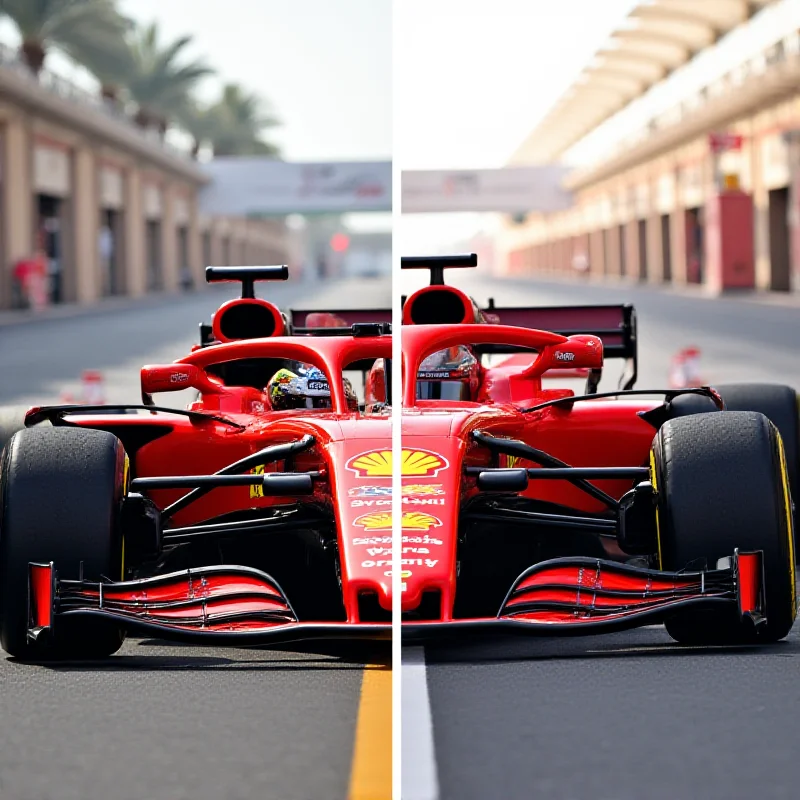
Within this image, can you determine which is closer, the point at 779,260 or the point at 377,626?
the point at 377,626

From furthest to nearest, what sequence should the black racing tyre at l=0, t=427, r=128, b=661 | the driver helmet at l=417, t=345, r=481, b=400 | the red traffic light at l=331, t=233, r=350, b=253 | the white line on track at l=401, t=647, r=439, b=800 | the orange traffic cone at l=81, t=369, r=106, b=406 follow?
the red traffic light at l=331, t=233, r=350, b=253
the orange traffic cone at l=81, t=369, r=106, b=406
the driver helmet at l=417, t=345, r=481, b=400
the black racing tyre at l=0, t=427, r=128, b=661
the white line on track at l=401, t=647, r=439, b=800

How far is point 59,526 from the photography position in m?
5.14

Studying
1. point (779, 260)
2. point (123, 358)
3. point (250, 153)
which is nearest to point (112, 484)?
point (123, 358)

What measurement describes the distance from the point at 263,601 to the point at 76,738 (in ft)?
3.23

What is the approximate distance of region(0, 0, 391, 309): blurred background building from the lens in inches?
1634

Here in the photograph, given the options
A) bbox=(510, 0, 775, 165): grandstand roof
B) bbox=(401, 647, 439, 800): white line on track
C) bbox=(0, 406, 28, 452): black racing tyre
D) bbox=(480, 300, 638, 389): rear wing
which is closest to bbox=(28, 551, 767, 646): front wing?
bbox=(401, 647, 439, 800): white line on track

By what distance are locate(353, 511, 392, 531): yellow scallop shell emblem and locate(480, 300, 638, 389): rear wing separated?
149 inches

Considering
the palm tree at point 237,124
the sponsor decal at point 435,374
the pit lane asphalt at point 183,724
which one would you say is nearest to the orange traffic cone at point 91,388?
the sponsor decal at point 435,374

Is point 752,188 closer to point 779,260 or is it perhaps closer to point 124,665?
point 779,260

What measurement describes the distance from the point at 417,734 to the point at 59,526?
5.07ft

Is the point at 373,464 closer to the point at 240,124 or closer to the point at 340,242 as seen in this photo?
the point at 240,124

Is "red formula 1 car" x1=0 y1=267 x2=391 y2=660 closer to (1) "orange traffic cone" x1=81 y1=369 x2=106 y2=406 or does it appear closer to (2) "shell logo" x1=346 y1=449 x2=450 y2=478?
(2) "shell logo" x1=346 y1=449 x2=450 y2=478

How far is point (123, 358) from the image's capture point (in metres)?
24.3

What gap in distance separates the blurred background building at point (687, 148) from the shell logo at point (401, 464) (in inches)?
1020
